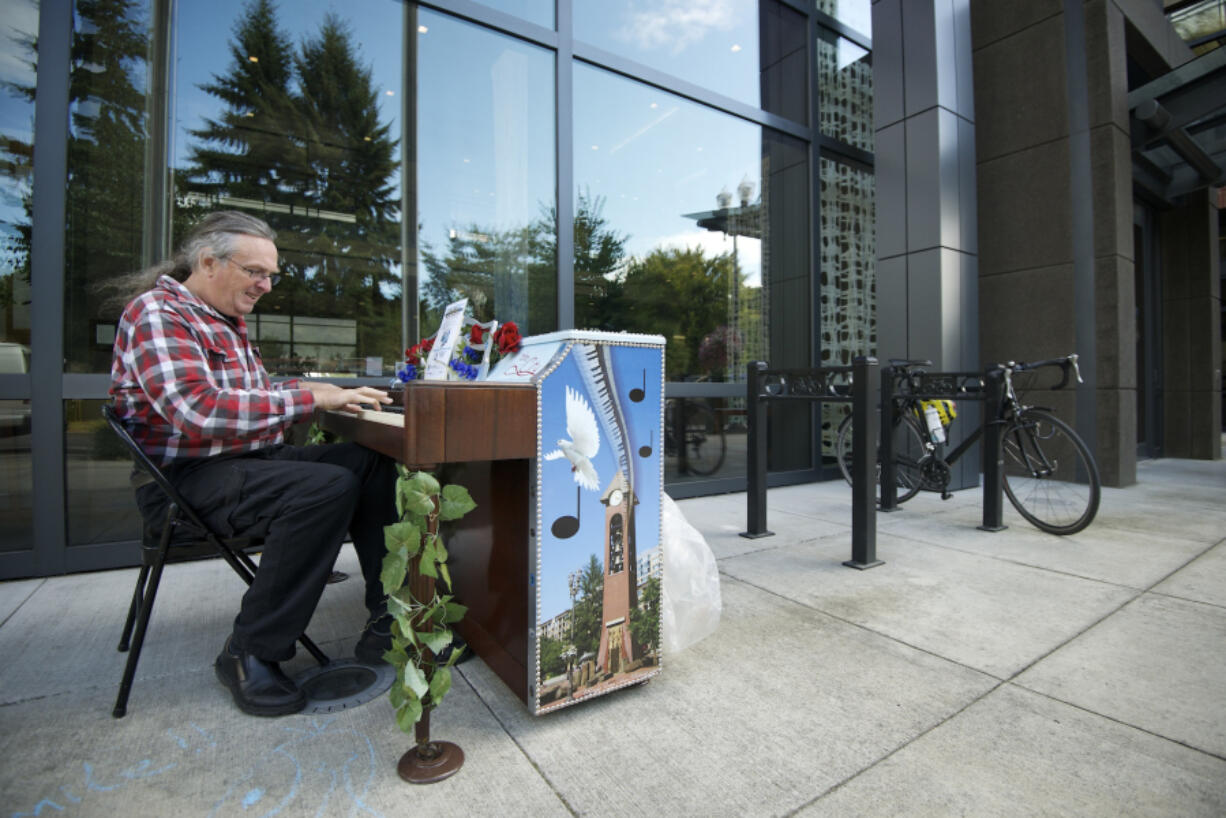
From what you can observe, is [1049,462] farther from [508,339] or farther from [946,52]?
[946,52]

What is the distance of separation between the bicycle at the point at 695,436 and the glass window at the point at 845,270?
132 centimetres

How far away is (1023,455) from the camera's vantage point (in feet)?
11.4

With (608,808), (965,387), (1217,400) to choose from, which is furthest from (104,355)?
(1217,400)

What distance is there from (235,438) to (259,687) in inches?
26.9

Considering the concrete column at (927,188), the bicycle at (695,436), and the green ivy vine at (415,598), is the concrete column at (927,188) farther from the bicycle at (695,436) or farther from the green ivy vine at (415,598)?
the green ivy vine at (415,598)

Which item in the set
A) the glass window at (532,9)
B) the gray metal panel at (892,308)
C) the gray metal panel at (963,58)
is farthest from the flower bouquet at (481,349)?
the gray metal panel at (963,58)

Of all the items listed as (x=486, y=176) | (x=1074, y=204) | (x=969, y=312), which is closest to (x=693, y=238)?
(x=486, y=176)

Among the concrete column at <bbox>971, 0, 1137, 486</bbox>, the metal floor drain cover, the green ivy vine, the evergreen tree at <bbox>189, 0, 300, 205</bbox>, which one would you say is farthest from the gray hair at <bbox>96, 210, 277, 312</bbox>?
the concrete column at <bbox>971, 0, 1137, 486</bbox>

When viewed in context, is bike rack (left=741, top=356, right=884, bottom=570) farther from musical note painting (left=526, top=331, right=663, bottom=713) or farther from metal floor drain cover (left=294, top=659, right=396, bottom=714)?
metal floor drain cover (left=294, top=659, right=396, bottom=714)

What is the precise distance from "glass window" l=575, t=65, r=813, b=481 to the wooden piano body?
2.46m

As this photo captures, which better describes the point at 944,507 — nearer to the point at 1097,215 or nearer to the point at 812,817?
the point at 1097,215

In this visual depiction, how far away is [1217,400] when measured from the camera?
7004 mm

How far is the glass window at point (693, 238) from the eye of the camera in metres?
4.26

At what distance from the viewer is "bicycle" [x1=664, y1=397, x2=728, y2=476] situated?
177 inches
